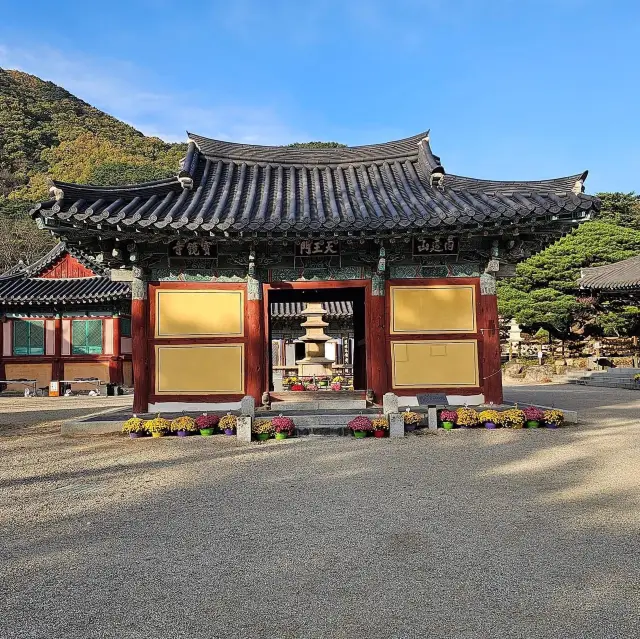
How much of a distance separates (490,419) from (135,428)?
6650mm

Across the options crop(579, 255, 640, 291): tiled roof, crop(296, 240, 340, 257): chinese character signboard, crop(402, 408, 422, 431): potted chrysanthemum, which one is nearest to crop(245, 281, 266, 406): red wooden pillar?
crop(296, 240, 340, 257): chinese character signboard

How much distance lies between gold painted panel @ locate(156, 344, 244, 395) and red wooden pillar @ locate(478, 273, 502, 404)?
16.7 feet

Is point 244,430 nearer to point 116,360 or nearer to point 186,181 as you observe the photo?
point 186,181

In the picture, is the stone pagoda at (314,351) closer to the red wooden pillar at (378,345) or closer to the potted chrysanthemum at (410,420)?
the red wooden pillar at (378,345)

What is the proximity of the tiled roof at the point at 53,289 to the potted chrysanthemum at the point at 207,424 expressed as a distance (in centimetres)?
1479

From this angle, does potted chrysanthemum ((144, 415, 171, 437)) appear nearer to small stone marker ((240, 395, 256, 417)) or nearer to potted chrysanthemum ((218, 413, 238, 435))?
potted chrysanthemum ((218, 413, 238, 435))

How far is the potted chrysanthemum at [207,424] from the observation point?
977cm

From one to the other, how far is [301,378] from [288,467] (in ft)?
38.0

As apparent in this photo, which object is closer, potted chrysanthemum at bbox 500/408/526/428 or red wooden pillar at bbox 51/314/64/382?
potted chrysanthemum at bbox 500/408/526/428

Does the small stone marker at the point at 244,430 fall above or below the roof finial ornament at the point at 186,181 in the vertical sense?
below

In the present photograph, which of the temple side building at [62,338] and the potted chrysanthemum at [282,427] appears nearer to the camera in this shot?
the potted chrysanthemum at [282,427]

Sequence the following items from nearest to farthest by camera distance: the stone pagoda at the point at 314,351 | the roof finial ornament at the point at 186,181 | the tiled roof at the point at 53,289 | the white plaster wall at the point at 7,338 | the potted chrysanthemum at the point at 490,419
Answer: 1. the potted chrysanthemum at the point at 490,419
2. the roof finial ornament at the point at 186,181
3. the stone pagoda at the point at 314,351
4. the tiled roof at the point at 53,289
5. the white plaster wall at the point at 7,338

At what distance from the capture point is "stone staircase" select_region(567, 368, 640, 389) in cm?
2325

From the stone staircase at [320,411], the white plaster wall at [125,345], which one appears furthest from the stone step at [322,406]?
the white plaster wall at [125,345]
